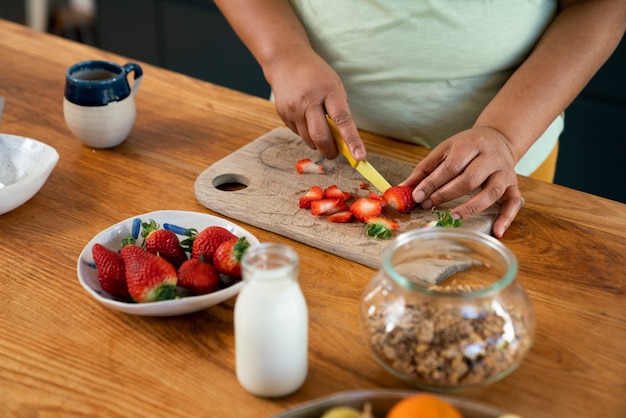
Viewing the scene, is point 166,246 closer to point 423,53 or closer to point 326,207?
point 326,207

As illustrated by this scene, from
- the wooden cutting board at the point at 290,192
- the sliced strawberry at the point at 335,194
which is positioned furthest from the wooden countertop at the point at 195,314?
the sliced strawberry at the point at 335,194

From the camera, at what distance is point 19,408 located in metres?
0.83

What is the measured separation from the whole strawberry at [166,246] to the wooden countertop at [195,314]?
0.09 m

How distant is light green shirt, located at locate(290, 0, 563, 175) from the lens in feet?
4.62

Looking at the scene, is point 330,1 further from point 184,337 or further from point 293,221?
point 184,337

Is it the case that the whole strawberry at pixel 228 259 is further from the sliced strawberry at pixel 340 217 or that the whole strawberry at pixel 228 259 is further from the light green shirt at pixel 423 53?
the light green shirt at pixel 423 53

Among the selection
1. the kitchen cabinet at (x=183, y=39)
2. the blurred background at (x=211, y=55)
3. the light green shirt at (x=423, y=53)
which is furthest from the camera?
the kitchen cabinet at (x=183, y=39)

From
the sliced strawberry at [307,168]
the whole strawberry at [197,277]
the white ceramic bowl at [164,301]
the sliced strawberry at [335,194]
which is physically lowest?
the sliced strawberry at [307,168]

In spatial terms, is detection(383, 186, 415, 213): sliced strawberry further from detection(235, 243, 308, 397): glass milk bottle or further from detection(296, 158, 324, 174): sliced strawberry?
detection(235, 243, 308, 397): glass milk bottle

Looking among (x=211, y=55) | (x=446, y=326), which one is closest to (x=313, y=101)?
(x=446, y=326)

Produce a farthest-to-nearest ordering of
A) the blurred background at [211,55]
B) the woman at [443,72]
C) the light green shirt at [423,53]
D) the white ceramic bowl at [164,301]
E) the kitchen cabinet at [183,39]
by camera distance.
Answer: the kitchen cabinet at [183,39] → the blurred background at [211,55] → the light green shirt at [423,53] → the woman at [443,72] → the white ceramic bowl at [164,301]

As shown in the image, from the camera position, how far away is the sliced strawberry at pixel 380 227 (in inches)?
44.9

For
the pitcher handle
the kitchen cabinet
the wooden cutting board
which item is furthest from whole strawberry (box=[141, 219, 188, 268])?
the kitchen cabinet

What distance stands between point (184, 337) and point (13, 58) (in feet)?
3.69
